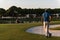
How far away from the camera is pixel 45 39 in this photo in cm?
1286

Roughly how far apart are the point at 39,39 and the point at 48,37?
0.95 meters

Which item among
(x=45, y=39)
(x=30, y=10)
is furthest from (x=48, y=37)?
(x=30, y=10)

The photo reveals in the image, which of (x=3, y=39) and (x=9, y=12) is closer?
(x=3, y=39)

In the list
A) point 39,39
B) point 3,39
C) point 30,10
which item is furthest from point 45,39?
point 30,10

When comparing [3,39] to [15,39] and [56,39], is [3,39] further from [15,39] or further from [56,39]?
[56,39]

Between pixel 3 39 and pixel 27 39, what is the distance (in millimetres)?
1423

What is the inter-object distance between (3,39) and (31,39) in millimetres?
1653

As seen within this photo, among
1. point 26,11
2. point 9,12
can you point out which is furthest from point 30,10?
point 9,12

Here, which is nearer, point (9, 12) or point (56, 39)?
point (56, 39)

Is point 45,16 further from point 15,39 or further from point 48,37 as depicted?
point 15,39

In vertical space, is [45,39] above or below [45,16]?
below

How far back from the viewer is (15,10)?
104375 mm

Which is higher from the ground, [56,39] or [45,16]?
[45,16]

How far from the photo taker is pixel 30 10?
100688 millimetres
